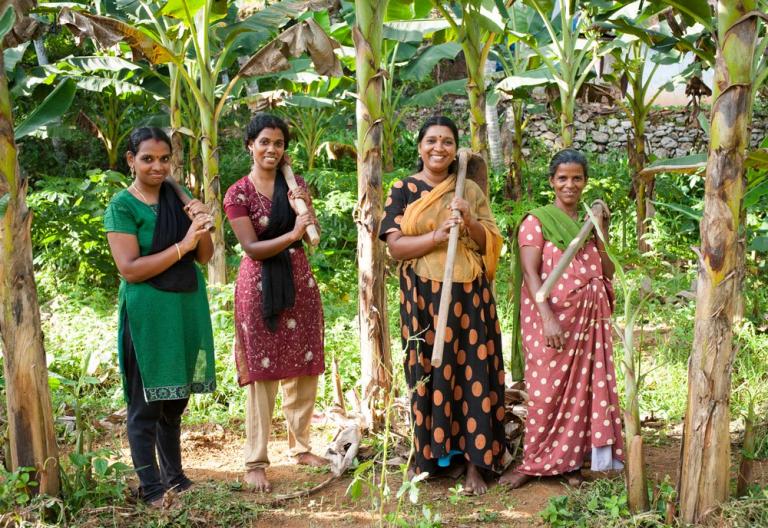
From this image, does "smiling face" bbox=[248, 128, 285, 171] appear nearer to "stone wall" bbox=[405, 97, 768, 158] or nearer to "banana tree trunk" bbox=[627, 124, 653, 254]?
"banana tree trunk" bbox=[627, 124, 653, 254]

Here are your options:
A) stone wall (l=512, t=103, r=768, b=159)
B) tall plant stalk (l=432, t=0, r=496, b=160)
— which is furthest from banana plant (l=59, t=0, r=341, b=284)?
stone wall (l=512, t=103, r=768, b=159)

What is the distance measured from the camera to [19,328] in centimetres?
309

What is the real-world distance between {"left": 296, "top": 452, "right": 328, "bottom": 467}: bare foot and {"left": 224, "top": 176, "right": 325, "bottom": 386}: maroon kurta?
0.49 metres

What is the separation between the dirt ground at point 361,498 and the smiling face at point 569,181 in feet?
4.34

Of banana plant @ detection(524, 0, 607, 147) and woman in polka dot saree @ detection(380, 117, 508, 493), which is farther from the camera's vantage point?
banana plant @ detection(524, 0, 607, 147)

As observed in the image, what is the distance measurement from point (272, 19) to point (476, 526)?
517 cm

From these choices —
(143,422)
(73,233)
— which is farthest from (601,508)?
(73,233)

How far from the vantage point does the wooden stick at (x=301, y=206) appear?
136 inches

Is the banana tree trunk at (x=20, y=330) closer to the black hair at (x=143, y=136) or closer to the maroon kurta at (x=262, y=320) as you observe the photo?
the black hair at (x=143, y=136)

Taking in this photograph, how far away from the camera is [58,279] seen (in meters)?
7.94

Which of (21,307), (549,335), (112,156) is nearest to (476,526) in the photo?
(549,335)

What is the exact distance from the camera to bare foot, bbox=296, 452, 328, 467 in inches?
156

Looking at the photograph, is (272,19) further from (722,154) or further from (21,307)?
(722,154)

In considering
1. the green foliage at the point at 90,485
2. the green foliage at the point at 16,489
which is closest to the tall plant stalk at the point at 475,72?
the green foliage at the point at 90,485
